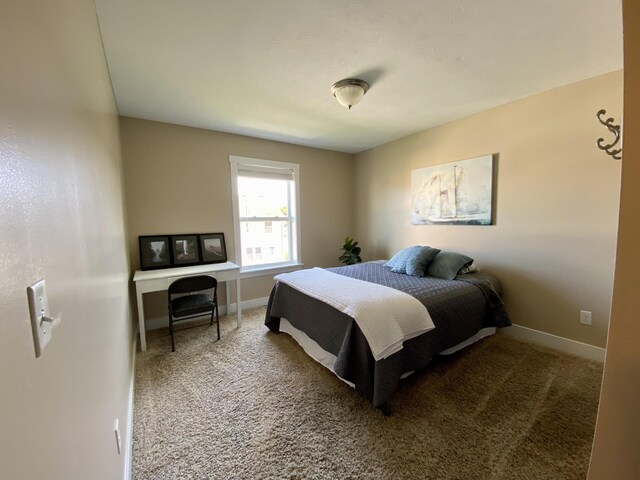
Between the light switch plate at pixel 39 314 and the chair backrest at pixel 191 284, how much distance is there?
215 cm

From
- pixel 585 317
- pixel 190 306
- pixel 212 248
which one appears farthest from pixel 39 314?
pixel 585 317

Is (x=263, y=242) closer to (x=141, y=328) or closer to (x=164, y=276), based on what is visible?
(x=164, y=276)

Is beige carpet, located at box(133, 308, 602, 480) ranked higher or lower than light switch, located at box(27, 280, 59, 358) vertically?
lower

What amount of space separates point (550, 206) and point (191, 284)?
138 inches

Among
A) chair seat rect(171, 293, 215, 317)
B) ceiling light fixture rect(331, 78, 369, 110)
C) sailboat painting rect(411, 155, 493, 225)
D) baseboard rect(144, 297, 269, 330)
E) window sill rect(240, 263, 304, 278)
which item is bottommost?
baseboard rect(144, 297, 269, 330)

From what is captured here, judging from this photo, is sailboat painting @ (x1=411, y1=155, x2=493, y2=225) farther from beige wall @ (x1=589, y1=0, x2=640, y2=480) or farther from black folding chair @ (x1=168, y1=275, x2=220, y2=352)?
black folding chair @ (x1=168, y1=275, x2=220, y2=352)

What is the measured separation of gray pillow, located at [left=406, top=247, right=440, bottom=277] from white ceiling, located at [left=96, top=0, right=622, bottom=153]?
155 cm

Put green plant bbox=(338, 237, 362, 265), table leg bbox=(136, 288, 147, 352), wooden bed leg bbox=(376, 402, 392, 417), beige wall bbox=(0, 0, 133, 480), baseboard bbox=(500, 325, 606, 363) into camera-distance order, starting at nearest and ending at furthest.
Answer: beige wall bbox=(0, 0, 133, 480), wooden bed leg bbox=(376, 402, 392, 417), baseboard bbox=(500, 325, 606, 363), table leg bbox=(136, 288, 147, 352), green plant bbox=(338, 237, 362, 265)

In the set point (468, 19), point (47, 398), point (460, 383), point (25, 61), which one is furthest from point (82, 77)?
point (460, 383)

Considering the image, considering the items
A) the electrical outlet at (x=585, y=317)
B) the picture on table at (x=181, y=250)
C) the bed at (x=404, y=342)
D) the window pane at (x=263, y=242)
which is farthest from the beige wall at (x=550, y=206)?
the picture on table at (x=181, y=250)

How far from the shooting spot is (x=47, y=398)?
19.0 inches

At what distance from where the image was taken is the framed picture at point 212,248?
3254 mm

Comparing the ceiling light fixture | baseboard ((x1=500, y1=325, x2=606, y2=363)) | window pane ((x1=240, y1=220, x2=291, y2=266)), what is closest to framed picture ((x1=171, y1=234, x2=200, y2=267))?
window pane ((x1=240, y1=220, x2=291, y2=266))

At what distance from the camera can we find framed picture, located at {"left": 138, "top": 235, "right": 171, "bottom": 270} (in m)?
2.90
